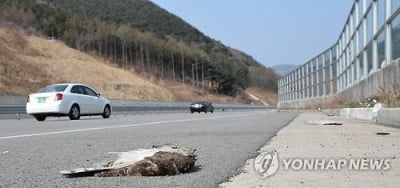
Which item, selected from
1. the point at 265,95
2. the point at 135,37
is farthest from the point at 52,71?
the point at 265,95

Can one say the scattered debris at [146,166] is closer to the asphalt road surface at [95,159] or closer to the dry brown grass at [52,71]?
the asphalt road surface at [95,159]

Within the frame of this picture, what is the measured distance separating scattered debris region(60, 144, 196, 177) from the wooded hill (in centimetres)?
10038

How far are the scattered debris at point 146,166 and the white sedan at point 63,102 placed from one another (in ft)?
53.9

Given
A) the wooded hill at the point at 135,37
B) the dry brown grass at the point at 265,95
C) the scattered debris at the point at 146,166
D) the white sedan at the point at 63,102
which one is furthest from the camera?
the dry brown grass at the point at 265,95

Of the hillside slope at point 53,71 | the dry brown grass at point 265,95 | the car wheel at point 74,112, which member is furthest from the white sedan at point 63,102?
the dry brown grass at point 265,95

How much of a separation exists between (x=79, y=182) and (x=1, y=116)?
19536 mm

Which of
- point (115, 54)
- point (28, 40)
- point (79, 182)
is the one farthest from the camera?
point (115, 54)

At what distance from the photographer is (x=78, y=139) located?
997 centimetres

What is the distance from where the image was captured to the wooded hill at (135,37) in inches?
4459

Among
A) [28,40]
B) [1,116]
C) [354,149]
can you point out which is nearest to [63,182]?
[354,149]

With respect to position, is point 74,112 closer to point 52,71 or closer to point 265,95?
point 52,71

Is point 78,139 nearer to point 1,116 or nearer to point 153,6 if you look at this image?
point 1,116

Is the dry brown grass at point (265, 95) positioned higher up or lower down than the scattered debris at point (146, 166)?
higher up

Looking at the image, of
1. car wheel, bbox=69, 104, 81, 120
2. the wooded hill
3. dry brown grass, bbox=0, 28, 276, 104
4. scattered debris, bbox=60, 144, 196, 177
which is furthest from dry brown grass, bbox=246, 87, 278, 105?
scattered debris, bbox=60, 144, 196, 177
